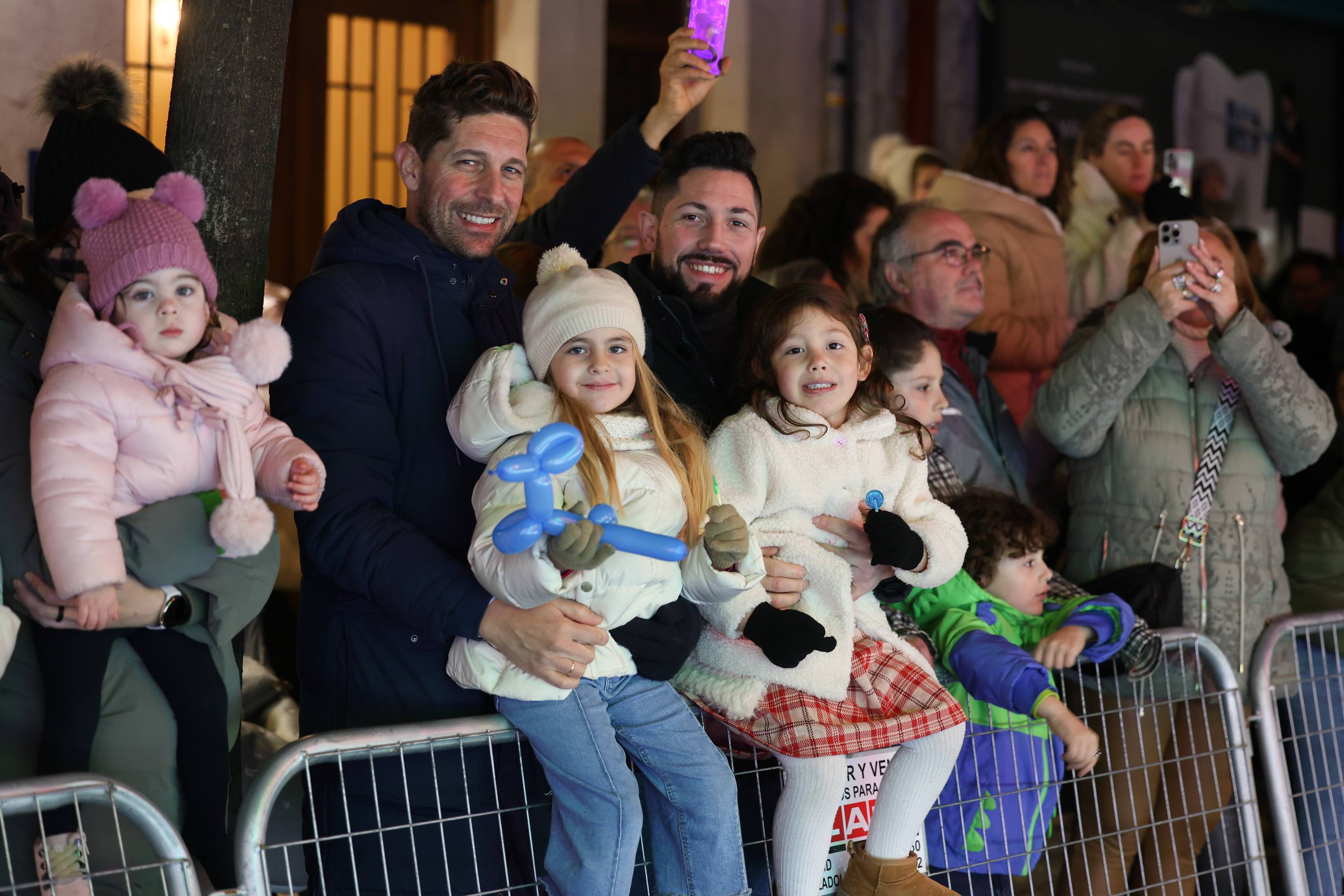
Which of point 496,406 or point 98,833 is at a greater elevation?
point 496,406

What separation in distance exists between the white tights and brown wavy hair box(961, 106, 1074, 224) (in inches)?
121

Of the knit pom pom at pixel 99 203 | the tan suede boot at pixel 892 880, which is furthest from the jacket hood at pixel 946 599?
the knit pom pom at pixel 99 203

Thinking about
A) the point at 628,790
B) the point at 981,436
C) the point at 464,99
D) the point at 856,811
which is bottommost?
the point at 856,811

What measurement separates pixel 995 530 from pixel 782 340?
0.85 m

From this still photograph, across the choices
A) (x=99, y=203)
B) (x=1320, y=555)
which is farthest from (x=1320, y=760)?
(x=99, y=203)

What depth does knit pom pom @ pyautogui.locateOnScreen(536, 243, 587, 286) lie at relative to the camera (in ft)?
9.02

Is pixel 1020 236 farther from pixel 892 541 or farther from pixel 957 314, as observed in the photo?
pixel 892 541

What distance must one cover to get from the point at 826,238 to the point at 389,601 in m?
3.14

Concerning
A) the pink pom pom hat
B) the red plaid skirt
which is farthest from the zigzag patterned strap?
the pink pom pom hat

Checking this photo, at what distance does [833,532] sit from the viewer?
2939mm

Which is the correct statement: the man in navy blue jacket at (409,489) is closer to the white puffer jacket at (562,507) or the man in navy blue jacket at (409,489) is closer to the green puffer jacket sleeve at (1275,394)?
the white puffer jacket at (562,507)

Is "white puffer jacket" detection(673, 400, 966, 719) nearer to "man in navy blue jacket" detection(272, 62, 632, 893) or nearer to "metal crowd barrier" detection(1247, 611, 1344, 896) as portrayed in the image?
"man in navy blue jacket" detection(272, 62, 632, 893)

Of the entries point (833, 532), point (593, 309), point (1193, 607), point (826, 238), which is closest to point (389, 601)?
point (593, 309)

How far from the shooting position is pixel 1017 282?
4.97 meters
